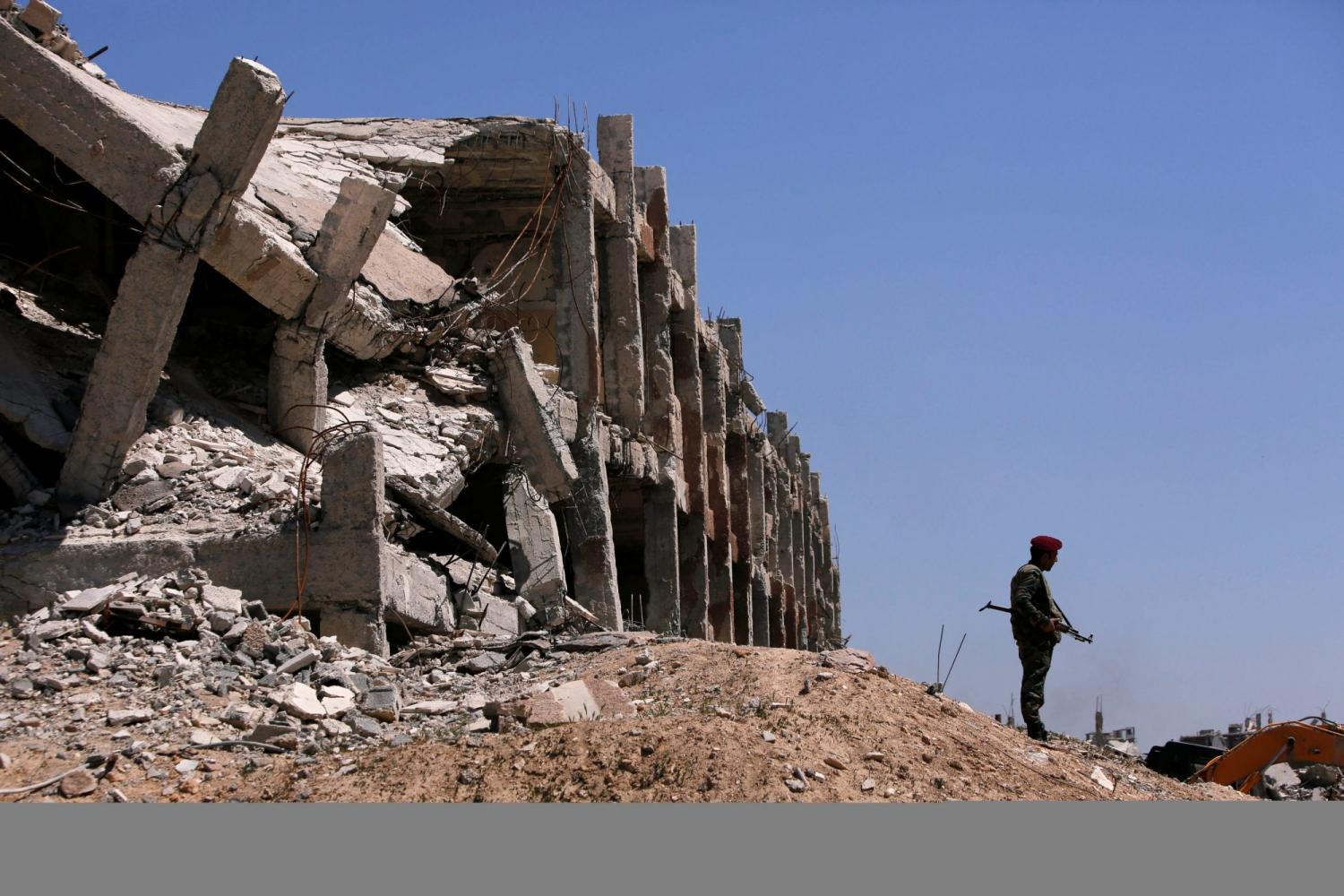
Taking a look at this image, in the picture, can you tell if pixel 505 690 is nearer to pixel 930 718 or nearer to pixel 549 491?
pixel 930 718

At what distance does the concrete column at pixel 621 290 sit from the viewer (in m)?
19.1

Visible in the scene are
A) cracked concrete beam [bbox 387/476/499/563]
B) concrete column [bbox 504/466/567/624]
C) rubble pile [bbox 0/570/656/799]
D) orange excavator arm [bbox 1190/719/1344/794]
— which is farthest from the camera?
concrete column [bbox 504/466/567/624]

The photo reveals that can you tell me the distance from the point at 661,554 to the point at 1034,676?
10183mm

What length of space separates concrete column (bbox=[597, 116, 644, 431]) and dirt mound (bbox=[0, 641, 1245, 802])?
9947 millimetres

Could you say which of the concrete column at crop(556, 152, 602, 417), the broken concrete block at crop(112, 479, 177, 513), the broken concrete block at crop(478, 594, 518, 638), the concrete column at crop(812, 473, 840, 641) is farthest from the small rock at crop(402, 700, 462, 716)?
the concrete column at crop(812, 473, 840, 641)

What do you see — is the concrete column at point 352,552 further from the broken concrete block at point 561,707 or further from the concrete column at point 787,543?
the concrete column at point 787,543

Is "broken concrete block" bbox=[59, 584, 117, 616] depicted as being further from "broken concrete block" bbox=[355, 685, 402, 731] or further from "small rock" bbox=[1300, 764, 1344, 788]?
"small rock" bbox=[1300, 764, 1344, 788]

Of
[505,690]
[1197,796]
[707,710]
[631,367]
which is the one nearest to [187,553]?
[505,690]

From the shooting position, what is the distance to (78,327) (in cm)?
1301

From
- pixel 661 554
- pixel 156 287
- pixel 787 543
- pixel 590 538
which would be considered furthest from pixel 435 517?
pixel 787 543

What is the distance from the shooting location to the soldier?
10258 mm

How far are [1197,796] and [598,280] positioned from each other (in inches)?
438

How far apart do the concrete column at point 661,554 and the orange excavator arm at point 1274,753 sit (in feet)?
29.1

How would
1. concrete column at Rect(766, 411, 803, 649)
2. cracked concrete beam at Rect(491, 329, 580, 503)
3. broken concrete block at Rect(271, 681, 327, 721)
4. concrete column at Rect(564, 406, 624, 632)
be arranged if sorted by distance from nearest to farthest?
broken concrete block at Rect(271, 681, 327, 721), cracked concrete beam at Rect(491, 329, 580, 503), concrete column at Rect(564, 406, 624, 632), concrete column at Rect(766, 411, 803, 649)
